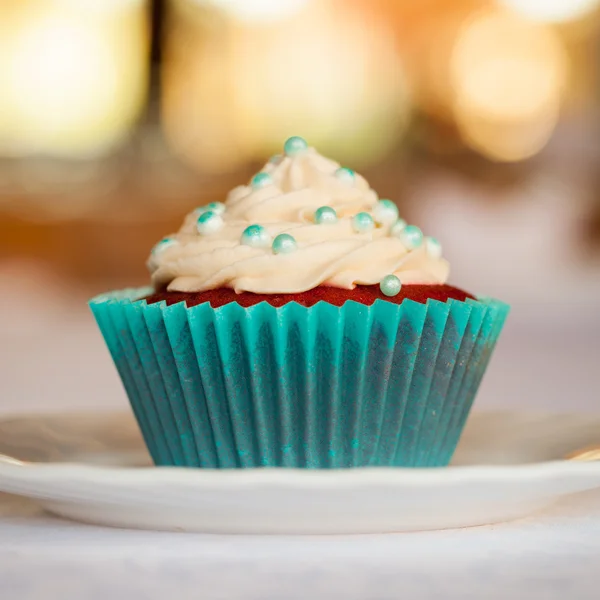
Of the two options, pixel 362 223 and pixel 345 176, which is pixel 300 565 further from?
pixel 345 176

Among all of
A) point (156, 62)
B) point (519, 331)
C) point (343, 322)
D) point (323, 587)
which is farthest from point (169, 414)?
point (156, 62)

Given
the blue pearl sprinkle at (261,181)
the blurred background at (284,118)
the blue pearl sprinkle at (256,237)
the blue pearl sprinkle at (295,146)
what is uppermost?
the blurred background at (284,118)

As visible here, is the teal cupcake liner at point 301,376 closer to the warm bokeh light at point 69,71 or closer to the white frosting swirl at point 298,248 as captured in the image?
the white frosting swirl at point 298,248

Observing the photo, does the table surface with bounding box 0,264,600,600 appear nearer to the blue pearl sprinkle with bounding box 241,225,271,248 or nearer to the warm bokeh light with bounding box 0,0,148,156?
the blue pearl sprinkle with bounding box 241,225,271,248

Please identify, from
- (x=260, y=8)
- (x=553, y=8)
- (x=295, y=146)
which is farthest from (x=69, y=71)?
(x=295, y=146)

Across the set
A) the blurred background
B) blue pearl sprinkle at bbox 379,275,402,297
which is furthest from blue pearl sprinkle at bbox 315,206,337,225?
the blurred background

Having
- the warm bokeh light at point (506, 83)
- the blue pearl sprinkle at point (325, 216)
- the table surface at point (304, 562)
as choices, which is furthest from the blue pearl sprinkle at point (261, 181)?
the warm bokeh light at point (506, 83)
